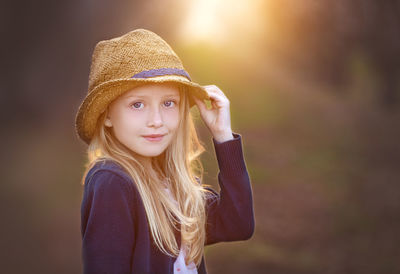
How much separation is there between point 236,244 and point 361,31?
344 cm

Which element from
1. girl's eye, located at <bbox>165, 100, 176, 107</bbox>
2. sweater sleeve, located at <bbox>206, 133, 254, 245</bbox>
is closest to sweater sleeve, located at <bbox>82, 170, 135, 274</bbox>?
girl's eye, located at <bbox>165, 100, 176, 107</bbox>

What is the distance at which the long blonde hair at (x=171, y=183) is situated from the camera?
146 cm

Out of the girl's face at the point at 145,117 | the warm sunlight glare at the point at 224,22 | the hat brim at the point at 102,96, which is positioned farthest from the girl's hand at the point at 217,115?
the warm sunlight glare at the point at 224,22

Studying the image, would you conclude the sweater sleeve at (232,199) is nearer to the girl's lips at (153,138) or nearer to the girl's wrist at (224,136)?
the girl's wrist at (224,136)

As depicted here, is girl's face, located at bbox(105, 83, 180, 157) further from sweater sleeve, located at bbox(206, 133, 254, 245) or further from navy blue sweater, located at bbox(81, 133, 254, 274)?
sweater sleeve, located at bbox(206, 133, 254, 245)

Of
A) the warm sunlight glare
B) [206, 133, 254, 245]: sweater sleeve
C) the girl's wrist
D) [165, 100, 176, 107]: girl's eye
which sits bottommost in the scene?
[206, 133, 254, 245]: sweater sleeve

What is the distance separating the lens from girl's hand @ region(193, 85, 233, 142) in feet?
5.60

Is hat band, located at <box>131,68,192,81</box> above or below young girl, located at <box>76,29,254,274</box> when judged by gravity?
above

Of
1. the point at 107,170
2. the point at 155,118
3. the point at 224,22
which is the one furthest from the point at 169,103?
the point at 224,22

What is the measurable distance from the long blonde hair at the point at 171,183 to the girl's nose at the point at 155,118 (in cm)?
14

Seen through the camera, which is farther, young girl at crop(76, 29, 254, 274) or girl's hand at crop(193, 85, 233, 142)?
girl's hand at crop(193, 85, 233, 142)

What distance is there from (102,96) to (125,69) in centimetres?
12

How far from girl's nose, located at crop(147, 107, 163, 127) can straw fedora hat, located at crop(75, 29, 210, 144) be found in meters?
0.10

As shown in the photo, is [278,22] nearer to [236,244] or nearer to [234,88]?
[234,88]
